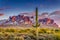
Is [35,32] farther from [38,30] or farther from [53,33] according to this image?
[53,33]

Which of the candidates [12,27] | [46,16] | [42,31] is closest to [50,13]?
[46,16]

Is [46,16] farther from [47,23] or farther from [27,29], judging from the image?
[27,29]

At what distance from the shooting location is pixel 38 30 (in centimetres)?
366

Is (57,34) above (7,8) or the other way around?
the other way around

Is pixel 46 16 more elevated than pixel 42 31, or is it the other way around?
pixel 46 16

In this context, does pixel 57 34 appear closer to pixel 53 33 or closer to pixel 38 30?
pixel 53 33

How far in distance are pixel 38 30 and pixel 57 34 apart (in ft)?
1.13

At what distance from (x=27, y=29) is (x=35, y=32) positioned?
6.2 inches

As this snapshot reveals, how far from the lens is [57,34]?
3621 millimetres

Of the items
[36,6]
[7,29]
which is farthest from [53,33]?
[7,29]

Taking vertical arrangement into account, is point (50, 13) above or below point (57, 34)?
above

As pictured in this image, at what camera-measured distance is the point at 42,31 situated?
363 cm

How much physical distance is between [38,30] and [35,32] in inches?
2.6

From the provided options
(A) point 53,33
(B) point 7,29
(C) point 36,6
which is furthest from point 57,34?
(B) point 7,29
